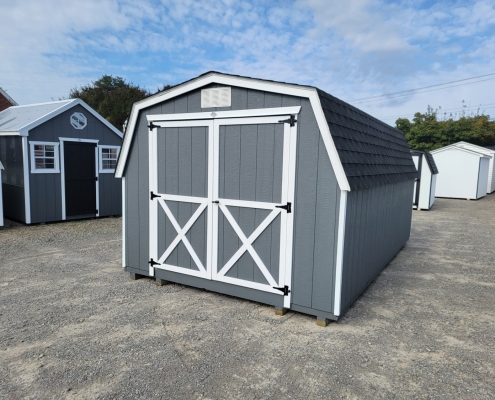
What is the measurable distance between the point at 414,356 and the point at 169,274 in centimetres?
287

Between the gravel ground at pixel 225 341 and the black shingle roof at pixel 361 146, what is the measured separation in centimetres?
146

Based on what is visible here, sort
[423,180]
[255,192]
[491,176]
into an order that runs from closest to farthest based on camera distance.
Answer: [255,192] < [423,180] < [491,176]

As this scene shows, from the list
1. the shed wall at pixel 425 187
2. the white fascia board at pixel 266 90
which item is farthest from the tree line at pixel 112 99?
the white fascia board at pixel 266 90

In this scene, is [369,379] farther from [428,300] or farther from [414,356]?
[428,300]

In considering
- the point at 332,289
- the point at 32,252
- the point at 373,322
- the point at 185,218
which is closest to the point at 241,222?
the point at 185,218

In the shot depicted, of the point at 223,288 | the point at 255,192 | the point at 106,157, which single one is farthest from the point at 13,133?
the point at 255,192

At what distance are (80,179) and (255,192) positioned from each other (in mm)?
7044

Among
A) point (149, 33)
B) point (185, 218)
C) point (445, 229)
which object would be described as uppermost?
point (149, 33)

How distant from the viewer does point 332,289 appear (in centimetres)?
356

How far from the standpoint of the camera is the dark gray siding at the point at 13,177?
28.0 feet

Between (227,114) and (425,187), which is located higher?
(227,114)

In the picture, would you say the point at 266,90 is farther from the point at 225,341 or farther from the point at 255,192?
the point at 225,341

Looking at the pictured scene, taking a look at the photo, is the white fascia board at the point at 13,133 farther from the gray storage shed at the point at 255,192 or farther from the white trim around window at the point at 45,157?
the gray storage shed at the point at 255,192

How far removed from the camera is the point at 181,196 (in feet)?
14.6
